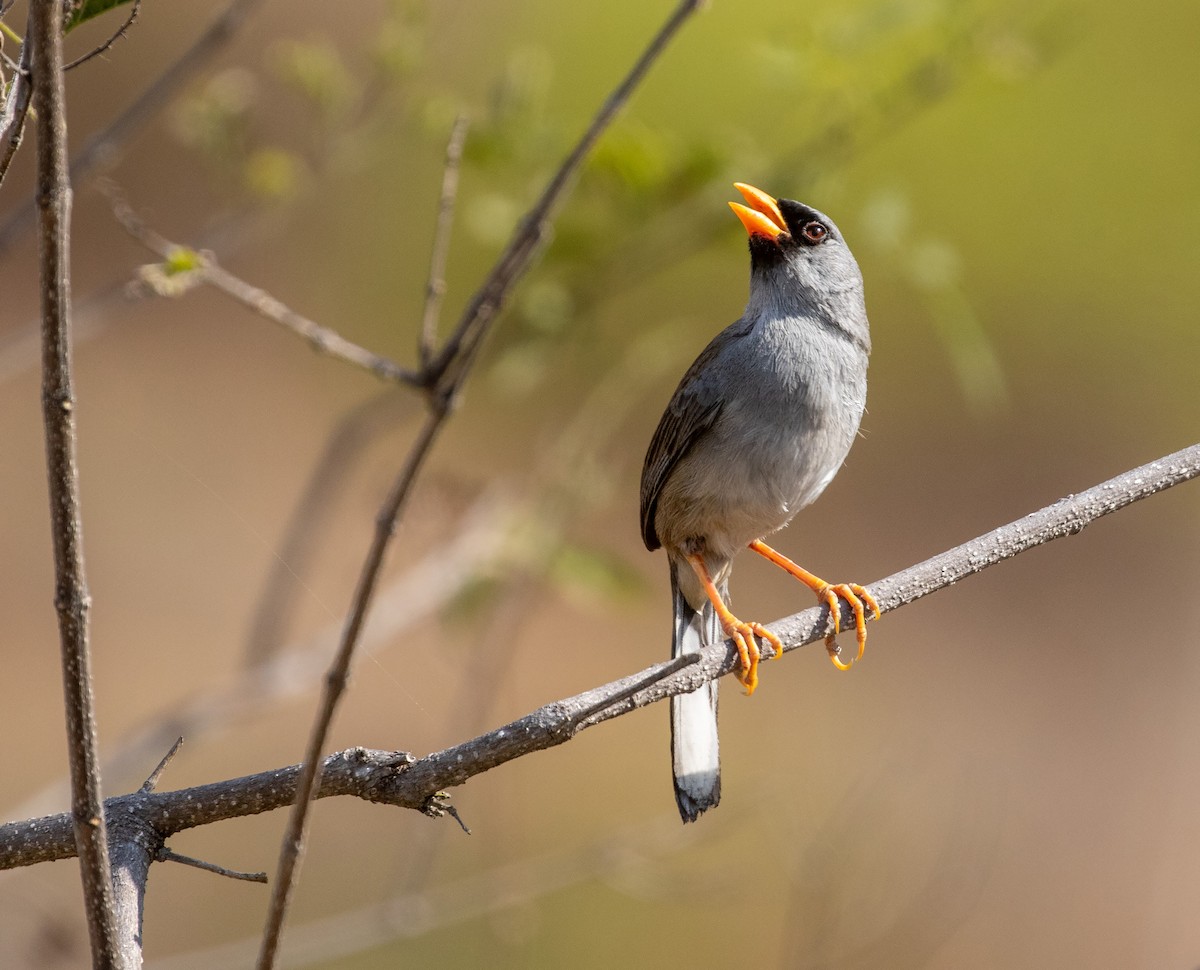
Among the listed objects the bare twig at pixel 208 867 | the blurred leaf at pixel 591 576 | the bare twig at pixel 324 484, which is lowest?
the bare twig at pixel 208 867

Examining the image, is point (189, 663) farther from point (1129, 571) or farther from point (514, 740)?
point (1129, 571)

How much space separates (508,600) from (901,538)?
22.5 ft

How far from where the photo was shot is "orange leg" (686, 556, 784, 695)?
3.13m

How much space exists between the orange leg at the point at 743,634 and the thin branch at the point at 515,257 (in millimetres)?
1792

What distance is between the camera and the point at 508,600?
4.27m

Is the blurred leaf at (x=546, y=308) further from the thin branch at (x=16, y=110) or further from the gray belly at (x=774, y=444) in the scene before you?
the thin branch at (x=16, y=110)

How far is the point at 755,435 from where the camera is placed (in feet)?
12.7

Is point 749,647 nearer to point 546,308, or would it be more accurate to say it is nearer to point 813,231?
point 546,308

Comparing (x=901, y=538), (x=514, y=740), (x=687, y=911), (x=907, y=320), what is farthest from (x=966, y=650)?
(x=514, y=740)

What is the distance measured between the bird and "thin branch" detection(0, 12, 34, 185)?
237 centimetres

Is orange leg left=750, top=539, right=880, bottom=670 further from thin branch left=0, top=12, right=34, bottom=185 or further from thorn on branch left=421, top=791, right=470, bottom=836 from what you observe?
thin branch left=0, top=12, right=34, bottom=185

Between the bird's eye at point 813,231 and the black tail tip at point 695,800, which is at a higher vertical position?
the bird's eye at point 813,231

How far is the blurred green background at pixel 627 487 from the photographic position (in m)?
4.02

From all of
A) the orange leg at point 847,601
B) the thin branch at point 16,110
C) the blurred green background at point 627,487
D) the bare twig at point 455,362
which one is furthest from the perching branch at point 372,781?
the blurred green background at point 627,487
